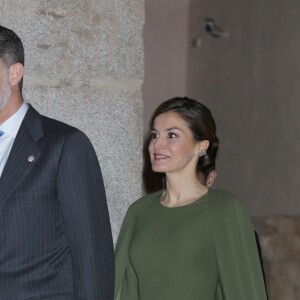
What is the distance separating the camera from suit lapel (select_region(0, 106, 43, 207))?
187 cm

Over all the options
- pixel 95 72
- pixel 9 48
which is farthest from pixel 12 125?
pixel 95 72

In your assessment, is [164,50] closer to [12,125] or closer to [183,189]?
[183,189]

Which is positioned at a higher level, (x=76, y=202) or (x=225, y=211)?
(x=76, y=202)

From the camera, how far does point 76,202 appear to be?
6.25 ft

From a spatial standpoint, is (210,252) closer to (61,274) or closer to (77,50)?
(61,274)

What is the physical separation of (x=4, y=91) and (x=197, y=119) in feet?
2.54

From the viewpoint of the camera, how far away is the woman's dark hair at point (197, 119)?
8.02 ft

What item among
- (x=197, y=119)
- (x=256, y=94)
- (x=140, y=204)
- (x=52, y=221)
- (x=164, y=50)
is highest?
(x=197, y=119)

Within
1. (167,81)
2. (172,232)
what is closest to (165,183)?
(172,232)

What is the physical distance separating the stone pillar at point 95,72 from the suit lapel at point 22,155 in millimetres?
333

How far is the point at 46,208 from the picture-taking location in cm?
190

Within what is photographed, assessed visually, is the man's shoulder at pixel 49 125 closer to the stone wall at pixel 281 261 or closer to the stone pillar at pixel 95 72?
the stone pillar at pixel 95 72

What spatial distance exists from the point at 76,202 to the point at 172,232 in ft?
1.74

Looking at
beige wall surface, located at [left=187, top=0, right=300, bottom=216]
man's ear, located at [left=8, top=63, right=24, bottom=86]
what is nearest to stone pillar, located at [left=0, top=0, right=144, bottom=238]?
man's ear, located at [left=8, top=63, right=24, bottom=86]
